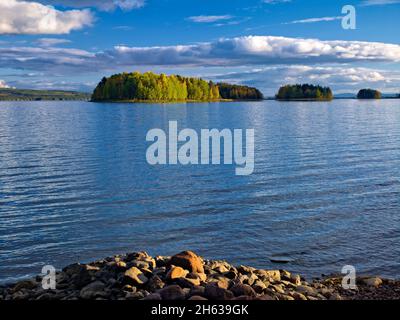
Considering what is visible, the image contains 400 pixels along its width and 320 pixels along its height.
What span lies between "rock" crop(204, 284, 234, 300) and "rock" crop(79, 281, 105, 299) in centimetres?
338

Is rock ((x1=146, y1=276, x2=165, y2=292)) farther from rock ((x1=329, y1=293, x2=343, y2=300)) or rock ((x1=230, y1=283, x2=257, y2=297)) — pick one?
rock ((x1=329, y1=293, x2=343, y2=300))

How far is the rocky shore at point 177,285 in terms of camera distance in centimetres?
1449

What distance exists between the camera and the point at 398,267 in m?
21.1

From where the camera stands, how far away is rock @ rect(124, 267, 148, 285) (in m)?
15.4

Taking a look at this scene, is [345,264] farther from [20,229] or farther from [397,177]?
[397,177]

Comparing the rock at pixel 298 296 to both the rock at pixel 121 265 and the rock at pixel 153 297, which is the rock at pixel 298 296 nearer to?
the rock at pixel 153 297

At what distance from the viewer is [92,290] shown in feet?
50.1

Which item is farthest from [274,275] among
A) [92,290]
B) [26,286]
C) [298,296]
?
[26,286]

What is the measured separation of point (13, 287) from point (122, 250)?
6206 millimetres

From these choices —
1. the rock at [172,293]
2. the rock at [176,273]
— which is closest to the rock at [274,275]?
the rock at [176,273]

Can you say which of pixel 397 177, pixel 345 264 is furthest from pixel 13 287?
pixel 397 177

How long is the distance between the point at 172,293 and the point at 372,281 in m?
8.74
